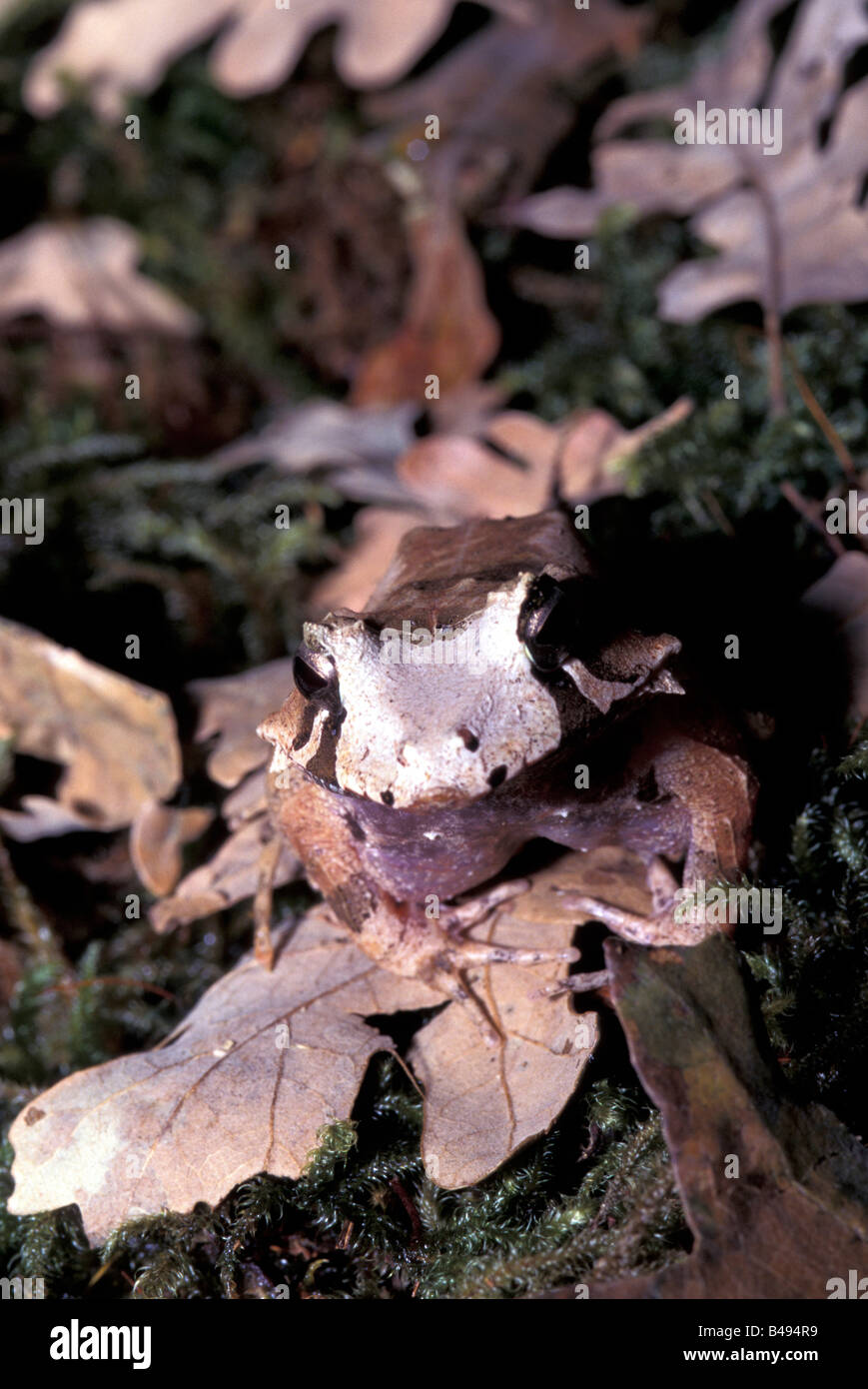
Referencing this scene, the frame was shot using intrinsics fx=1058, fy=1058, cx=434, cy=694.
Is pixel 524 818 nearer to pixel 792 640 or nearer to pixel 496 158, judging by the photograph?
pixel 792 640

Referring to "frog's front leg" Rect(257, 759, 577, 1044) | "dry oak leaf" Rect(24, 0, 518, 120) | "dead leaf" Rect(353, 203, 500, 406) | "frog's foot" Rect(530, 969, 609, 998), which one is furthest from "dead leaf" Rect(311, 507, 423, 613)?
"dry oak leaf" Rect(24, 0, 518, 120)

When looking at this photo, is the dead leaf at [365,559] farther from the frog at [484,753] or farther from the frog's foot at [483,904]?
the frog's foot at [483,904]

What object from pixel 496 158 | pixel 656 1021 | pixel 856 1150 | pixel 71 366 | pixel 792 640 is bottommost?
pixel 856 1150

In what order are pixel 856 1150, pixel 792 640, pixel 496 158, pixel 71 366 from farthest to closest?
pixel 71 366
pixel 496 158
pixel 792 640
pixel 856 1150

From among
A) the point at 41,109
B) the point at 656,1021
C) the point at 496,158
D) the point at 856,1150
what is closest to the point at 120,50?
the point at 41,109

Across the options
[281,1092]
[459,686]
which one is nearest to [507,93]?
[459,686]

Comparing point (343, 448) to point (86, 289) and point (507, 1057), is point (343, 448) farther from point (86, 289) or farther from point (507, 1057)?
point (507, 1057)
